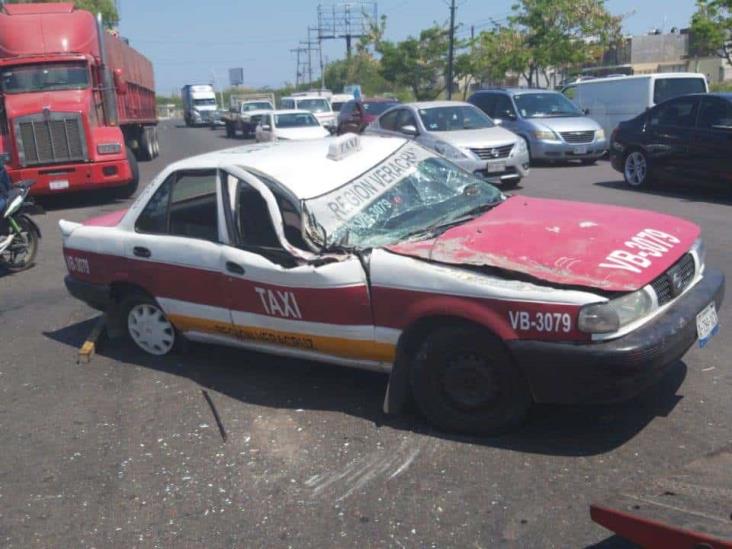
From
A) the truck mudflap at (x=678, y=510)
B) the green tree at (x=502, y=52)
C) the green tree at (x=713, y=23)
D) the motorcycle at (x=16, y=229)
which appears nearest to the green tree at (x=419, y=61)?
the green tree at (x=502, y=52)

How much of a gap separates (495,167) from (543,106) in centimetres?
513

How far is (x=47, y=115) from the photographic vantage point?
47.2 ft

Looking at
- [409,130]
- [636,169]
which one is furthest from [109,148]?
[636,169]

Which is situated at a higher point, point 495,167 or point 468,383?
point 468,383

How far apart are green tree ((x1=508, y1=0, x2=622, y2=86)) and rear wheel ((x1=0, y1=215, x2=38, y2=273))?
2910 centimetres

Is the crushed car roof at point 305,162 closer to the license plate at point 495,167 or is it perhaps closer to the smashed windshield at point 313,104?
the license plate at point 495,167

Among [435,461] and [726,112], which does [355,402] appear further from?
[726,112]

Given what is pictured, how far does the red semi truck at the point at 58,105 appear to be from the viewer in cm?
1438

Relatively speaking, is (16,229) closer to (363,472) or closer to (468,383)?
(363,472)

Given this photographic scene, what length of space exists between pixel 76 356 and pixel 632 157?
10436mm

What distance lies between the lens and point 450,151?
14.5 metres

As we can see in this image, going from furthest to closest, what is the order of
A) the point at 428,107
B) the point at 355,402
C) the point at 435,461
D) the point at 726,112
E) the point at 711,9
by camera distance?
the point at 711,9
the point at 428,107
the point at 726,112
the point at 355,402
the point at 435,461

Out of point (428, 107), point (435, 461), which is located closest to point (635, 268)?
point (435, 461)

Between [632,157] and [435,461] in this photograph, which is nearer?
[435,461]
